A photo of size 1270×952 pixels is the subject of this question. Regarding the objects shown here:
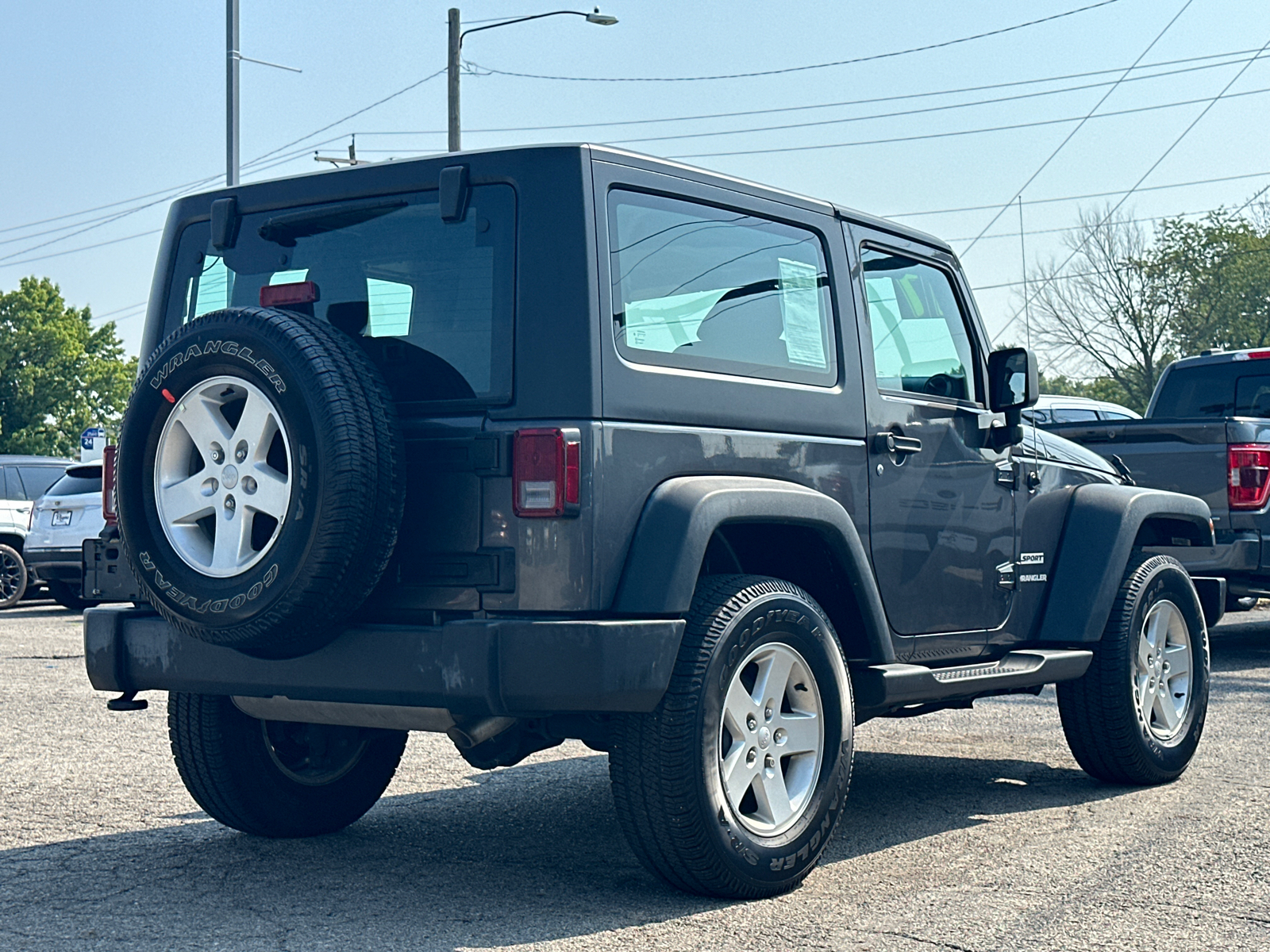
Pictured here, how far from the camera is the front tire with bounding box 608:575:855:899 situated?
415 cm

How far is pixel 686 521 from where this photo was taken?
4195 mm

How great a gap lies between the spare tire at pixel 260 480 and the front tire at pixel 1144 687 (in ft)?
10.6

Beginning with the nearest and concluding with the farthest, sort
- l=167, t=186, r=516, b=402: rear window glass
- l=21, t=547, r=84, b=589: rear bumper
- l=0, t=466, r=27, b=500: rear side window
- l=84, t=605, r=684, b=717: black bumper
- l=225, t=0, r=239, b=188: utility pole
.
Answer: l=84, t=605, r=684, b=717: black bumper
l=167, t=186, r=516, b=402: rear window glass
l=21, t=547, r=84, b=589: rear bumper
l=0, t=466, r=27, b=500: rear side window
l=225, t=0, r=239, b=188: utility pole

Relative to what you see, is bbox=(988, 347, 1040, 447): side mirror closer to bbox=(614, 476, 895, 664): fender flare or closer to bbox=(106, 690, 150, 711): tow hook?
bbox=(614, 476, 895, 664): fender flare

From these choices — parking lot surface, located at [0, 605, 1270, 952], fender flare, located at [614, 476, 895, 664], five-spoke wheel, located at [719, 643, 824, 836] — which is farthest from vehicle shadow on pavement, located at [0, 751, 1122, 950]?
fender flare, located at [614, 476, 895, 664]

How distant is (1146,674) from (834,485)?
2177mm

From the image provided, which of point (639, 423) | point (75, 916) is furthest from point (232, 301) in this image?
point (75, 916)

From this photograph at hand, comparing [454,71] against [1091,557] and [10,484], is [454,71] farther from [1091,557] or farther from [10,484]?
[1091,557]

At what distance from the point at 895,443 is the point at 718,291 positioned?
3.08 feet

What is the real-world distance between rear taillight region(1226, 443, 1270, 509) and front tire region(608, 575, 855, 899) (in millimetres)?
5870

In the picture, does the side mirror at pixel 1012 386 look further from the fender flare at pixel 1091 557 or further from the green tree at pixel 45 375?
the green tree at pixel 45 375

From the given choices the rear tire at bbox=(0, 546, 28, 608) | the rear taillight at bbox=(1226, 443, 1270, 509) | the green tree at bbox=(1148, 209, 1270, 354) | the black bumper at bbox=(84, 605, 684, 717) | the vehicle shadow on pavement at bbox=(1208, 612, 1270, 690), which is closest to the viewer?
the black bumper at bbox=(84, 605, 684, 717)

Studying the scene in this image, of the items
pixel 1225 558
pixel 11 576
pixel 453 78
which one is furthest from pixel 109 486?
pixel 453 78

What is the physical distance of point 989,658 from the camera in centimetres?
589
